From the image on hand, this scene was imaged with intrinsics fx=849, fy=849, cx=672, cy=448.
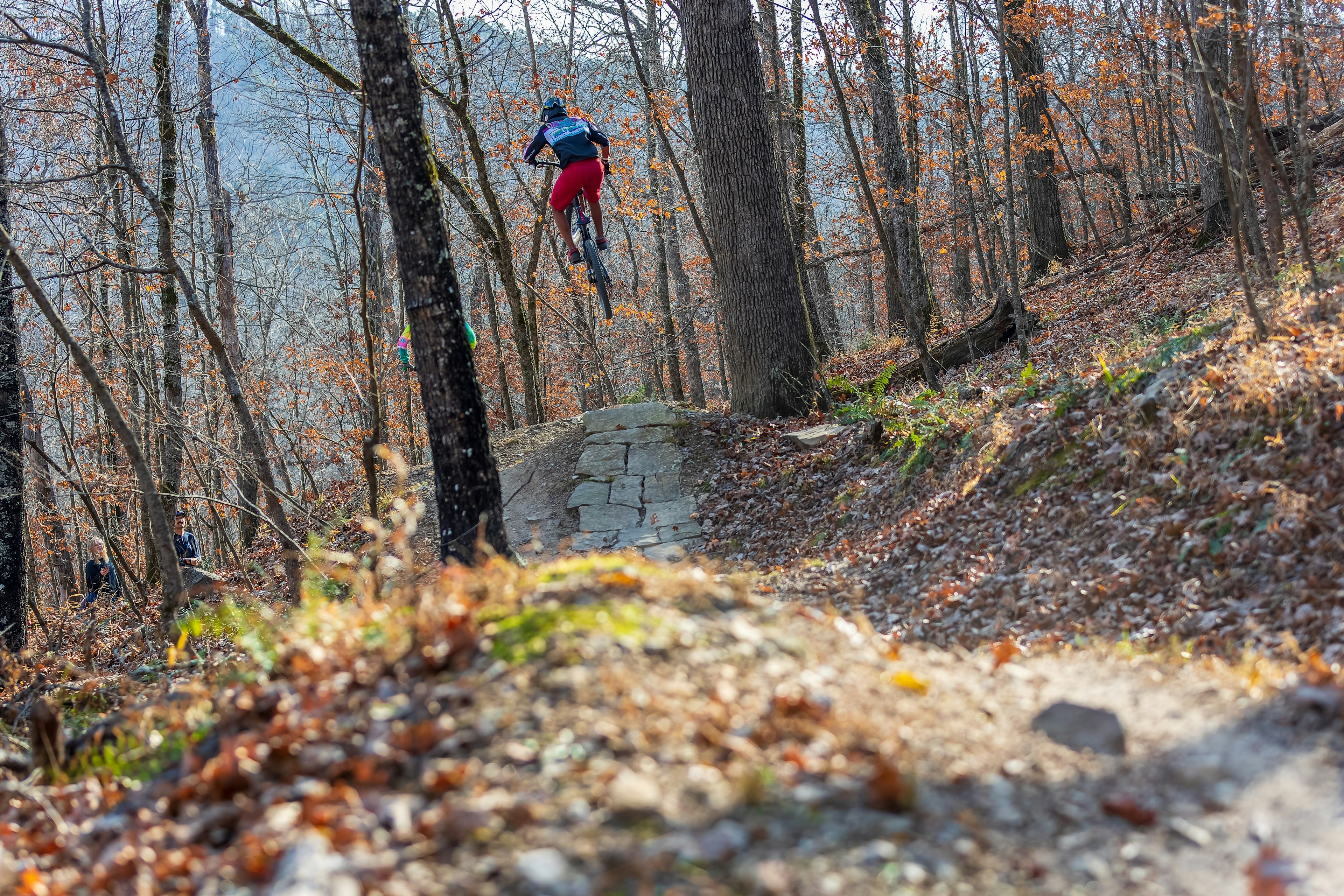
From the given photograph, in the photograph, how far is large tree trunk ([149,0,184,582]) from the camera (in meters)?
12.0

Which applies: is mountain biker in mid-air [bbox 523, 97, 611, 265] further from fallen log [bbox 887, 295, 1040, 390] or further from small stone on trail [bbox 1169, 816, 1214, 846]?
small stone on trail [bbox 1169, 816, 1214, 846]

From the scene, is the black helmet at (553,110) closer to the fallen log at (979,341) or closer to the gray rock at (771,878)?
the fallen log at (979,341)

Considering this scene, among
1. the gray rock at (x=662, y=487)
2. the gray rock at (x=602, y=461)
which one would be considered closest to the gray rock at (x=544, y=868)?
the gray rock at (x=662, y=487)

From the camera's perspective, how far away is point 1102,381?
6.62 m

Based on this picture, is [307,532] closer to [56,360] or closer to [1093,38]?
[56,360]

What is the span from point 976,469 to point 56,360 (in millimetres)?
18456

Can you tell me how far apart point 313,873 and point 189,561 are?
11.0 m

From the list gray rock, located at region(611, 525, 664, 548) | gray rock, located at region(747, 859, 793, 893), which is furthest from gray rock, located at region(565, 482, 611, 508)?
gray rock, located at region(747, 859, 793, 893)

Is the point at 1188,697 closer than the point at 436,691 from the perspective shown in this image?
No

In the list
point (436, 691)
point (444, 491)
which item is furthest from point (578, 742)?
→ point (444, 491)

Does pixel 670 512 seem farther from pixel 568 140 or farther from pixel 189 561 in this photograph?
pixel 189 561

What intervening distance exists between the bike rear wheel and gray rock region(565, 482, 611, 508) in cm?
201

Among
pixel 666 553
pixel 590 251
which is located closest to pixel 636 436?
pixel 590 251

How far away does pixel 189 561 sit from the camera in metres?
11.4
